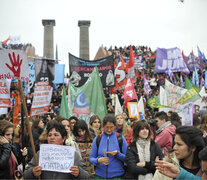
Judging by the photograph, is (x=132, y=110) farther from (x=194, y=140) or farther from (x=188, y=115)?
(x=194, y=140)

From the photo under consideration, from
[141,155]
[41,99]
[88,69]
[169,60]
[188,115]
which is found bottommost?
[141,155]

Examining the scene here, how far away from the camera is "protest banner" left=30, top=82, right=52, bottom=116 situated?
756 cm

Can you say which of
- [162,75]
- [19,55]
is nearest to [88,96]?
[19,55]

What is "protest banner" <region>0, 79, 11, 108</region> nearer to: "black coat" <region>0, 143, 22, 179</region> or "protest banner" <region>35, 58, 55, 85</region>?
"protest banner" <region>35, 58, 55, 85</region>

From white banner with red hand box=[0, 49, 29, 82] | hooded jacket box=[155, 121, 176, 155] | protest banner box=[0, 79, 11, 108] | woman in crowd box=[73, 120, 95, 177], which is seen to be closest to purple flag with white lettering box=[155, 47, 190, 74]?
protest banner box=[0, 79, 11, 108]

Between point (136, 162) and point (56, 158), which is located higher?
point (56, 158)

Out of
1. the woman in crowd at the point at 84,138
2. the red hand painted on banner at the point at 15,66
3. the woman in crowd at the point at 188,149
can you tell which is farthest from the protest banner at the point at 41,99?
the woman in crowd at the point at 188,149

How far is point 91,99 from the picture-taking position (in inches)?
333

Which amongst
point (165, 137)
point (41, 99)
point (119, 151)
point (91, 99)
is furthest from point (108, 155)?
point (91, 99)

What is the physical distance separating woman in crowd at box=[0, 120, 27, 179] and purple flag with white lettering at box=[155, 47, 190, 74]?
17494 millimetres

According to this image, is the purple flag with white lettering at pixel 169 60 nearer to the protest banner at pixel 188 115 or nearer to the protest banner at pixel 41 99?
the protest banner at pixel 41 99

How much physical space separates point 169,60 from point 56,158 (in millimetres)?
19020

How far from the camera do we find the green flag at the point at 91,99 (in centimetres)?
823

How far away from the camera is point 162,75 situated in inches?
1225
